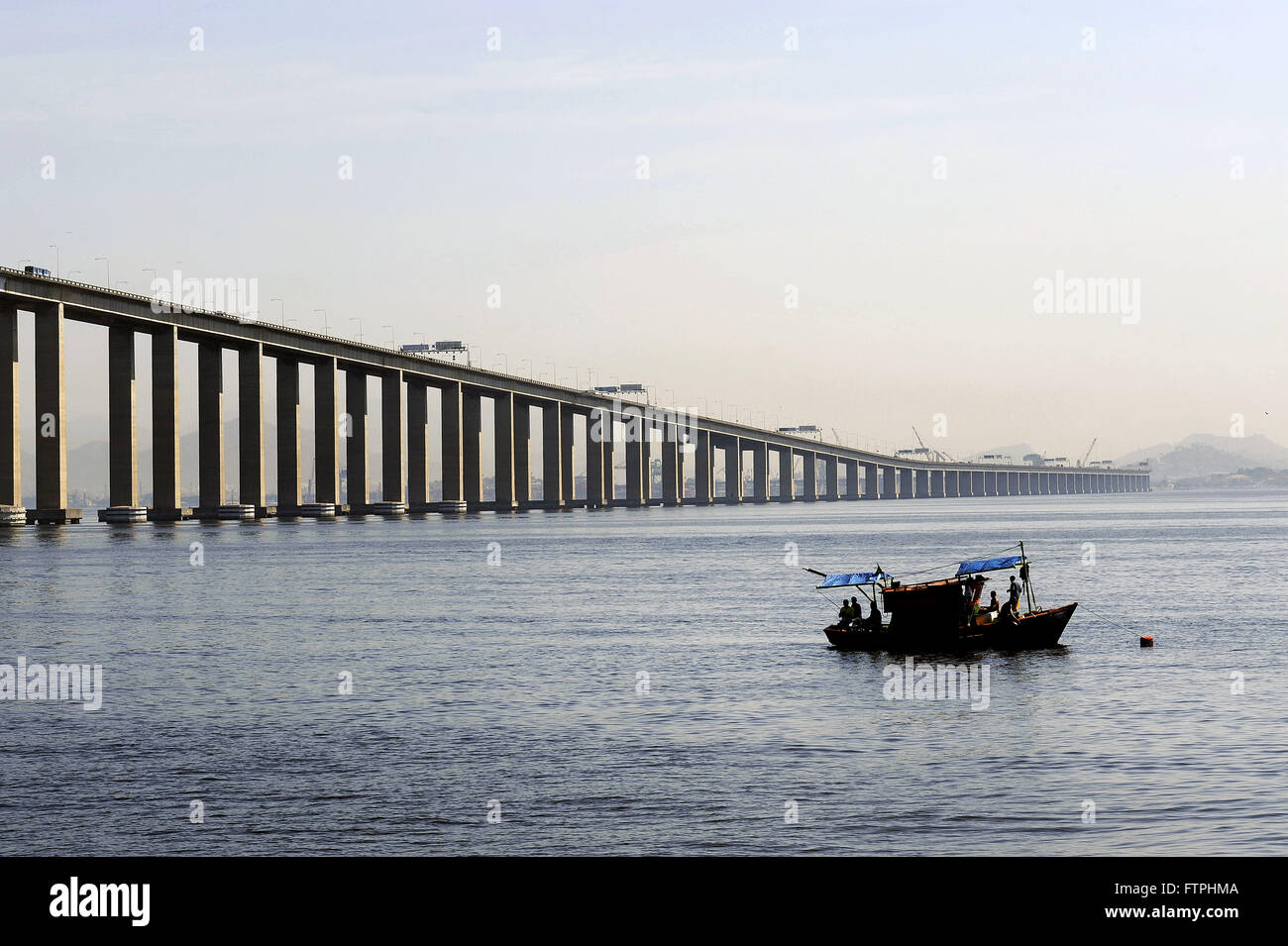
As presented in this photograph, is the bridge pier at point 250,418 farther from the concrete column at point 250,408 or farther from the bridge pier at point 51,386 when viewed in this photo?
the bridge pier at point 51,386

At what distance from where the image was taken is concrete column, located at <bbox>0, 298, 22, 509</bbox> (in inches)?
4867

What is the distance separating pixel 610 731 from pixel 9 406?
355 feet

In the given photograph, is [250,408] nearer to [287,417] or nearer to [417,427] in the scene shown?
[287,417]

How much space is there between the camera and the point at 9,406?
12350 centimetres

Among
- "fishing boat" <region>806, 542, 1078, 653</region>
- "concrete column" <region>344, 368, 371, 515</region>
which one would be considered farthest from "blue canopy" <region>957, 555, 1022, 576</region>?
"concrete column" <region>344, 368, 371, 515</region>

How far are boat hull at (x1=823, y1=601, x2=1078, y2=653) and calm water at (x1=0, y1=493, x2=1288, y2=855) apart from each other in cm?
107

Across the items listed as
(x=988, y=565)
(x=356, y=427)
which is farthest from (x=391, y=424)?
(x=988, y=565)

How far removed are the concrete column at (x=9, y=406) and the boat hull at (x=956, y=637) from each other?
9814 cm

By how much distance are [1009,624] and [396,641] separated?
19942 millimetres

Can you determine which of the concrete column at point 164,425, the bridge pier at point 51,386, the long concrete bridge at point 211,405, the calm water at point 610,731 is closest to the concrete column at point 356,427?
the long concrete bridge at point 211,405

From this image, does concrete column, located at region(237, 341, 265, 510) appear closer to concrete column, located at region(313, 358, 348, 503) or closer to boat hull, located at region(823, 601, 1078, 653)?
concrete column, located at region(313, 358, 348, 503)
